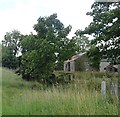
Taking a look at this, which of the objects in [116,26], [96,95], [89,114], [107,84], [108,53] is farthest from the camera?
[108,53]

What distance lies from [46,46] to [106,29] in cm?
503

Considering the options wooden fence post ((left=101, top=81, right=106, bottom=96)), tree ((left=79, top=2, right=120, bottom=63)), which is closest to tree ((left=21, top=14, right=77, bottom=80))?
tree ((left=79, top=2, right=120, bottom=63))

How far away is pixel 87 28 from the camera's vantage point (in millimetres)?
14789

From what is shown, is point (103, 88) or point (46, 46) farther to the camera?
point (46, 46)

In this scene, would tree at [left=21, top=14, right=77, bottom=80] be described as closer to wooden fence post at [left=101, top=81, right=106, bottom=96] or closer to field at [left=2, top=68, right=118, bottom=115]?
field at [left=2, top=68, right=118, bottom=115]

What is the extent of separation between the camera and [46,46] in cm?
1769

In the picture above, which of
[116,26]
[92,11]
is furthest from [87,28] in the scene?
[116,26]

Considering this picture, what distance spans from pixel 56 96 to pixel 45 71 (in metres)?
11.1

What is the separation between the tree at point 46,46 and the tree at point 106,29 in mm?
3174

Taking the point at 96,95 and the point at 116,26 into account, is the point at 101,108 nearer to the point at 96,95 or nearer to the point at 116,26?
the point at 96,95

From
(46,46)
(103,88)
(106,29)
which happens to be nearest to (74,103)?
(103,88)

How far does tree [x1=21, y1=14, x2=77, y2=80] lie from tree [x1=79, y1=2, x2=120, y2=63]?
317cm

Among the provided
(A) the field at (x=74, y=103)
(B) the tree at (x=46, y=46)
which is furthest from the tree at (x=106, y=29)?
(A) the field at (x=74, y=103)

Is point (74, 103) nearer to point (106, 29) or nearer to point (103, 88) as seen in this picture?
point (103, 88)
